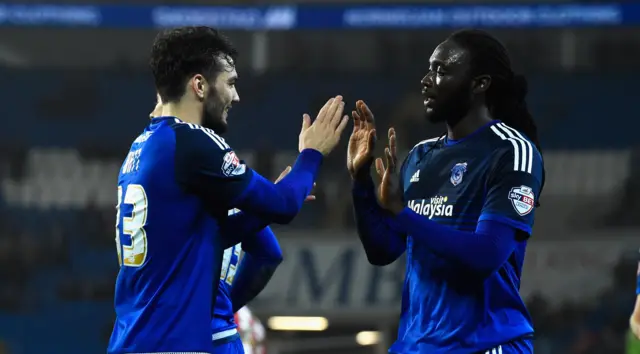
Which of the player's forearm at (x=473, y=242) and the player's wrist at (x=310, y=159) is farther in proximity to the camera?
the player's wrist at (x=310, y=159)

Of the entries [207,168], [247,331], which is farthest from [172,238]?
[247,331]

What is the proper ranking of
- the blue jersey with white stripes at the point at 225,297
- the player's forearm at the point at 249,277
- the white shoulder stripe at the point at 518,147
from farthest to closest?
the player's forearm at the point at 249,277 < the blue jersey with white stripes at the point at 225,297 < the white shoulder stripe at the point at 518,147

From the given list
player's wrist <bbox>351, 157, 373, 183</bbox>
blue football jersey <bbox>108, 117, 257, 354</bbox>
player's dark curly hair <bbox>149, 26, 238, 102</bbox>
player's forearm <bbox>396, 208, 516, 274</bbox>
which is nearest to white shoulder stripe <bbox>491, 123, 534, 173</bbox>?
player's forearm <bbox>396, 208, 516, 274</bbox>

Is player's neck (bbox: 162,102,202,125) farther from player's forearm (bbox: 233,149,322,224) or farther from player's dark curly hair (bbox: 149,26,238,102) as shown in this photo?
player's forearm (bbox: 233,149,322,224)

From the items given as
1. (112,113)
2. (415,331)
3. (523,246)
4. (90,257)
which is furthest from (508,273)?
(112,113)

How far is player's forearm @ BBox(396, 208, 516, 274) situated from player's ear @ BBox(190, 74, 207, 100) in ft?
2.90

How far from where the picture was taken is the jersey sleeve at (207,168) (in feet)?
11.3

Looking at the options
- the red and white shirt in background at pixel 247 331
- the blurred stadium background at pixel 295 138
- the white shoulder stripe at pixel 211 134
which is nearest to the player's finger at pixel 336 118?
the white shoulder stripe at pixel 211 134

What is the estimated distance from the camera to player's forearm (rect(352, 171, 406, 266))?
375cm

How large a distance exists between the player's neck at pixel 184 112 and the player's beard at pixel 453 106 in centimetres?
81

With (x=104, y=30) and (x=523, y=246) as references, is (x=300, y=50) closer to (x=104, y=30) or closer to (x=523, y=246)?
(x=104, y=30)

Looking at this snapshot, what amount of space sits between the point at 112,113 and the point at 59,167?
1.68m

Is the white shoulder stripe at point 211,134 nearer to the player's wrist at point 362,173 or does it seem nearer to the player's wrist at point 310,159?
the player's wrist at point 310,159

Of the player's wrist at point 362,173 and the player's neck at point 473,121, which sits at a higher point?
the player's neck at point 473,121
